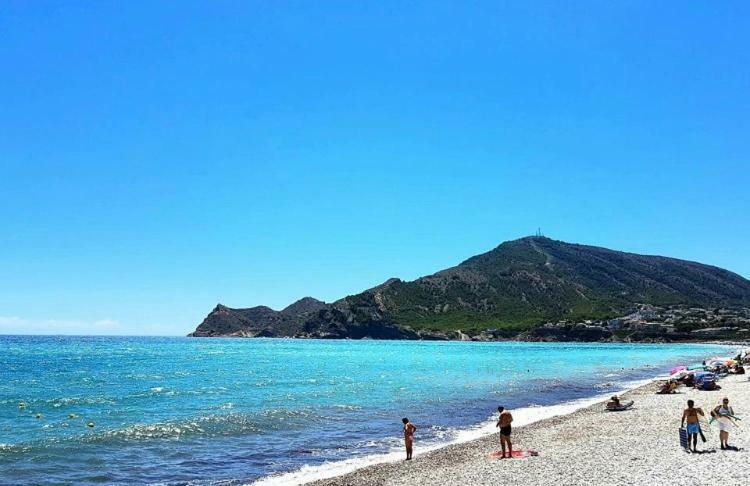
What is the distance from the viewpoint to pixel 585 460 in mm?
20531

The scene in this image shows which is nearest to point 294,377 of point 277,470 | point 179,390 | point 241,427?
point 179,390

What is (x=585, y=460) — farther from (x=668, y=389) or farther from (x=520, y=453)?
(x=668, y=389)

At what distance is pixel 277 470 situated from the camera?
23359 millimetres

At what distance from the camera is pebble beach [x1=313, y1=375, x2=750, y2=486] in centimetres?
1762

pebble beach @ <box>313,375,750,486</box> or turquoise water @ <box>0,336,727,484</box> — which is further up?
pebble beach @ <box>313,375,750,486</box>

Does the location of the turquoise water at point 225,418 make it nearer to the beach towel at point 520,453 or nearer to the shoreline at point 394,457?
the shoreline at point 394,457

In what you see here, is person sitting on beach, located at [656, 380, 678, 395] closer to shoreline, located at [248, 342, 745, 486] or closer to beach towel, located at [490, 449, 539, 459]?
shoreline, located at [248, 342, 745, 486]

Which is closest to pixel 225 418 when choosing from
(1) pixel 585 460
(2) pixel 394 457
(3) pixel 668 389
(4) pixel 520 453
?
(2) pixel 394 457

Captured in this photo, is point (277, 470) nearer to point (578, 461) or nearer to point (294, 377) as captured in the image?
point (578, 461)

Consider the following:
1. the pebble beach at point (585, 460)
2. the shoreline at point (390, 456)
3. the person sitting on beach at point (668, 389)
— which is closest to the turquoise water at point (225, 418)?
the shoreline at point (390, 456)

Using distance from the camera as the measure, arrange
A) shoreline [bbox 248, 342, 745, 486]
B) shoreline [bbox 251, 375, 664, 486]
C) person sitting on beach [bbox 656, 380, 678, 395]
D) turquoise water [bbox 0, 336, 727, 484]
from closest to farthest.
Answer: shoreline [bbox 248, 342, 745, 486] → shoreline [bbox 251, 375, 664, 486] → turquoise water [bbox 0, 336, 727, 484] → person sitting on beach [bbox 656, 380, 678, 395]

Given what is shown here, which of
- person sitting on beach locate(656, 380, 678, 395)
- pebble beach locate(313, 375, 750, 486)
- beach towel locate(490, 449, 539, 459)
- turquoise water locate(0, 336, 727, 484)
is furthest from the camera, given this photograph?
person sitting on beach locate(656, 380, 678, 395)

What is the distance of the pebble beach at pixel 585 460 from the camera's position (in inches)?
694

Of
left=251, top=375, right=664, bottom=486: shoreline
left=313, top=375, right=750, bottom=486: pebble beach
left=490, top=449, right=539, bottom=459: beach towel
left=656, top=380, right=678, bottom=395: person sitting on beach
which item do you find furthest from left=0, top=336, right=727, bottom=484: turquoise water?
left=656, top=380, right=678, bottom=395: person sitting on beach
